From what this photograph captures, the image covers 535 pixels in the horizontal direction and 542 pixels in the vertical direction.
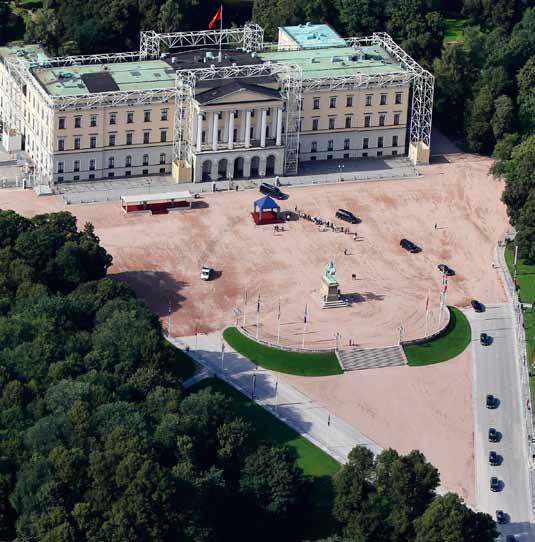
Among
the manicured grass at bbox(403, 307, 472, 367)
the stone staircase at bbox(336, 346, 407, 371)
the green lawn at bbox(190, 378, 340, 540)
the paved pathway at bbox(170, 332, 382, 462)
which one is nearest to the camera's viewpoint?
the green lawn at bbox(190, 378, 340, 540)

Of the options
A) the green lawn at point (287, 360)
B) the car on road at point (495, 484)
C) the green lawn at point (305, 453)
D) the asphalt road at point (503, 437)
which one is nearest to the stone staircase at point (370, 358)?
the green lawn at point (287, 360)

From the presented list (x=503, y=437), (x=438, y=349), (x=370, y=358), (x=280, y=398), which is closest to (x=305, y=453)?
(x=280, y=398)

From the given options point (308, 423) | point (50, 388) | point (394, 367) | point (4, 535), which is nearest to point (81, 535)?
point (4, 535)

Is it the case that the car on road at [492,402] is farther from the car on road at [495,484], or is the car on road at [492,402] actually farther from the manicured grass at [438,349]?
the car on road at [495,484]

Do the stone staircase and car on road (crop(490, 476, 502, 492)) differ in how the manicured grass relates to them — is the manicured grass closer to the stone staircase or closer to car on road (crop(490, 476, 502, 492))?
the stone staircase

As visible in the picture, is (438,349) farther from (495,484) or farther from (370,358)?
(495,484)

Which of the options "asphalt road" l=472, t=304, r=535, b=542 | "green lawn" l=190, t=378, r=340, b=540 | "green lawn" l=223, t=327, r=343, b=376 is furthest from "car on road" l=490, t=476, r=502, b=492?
"green lawn" l=223, t=327, r=343, b=376
